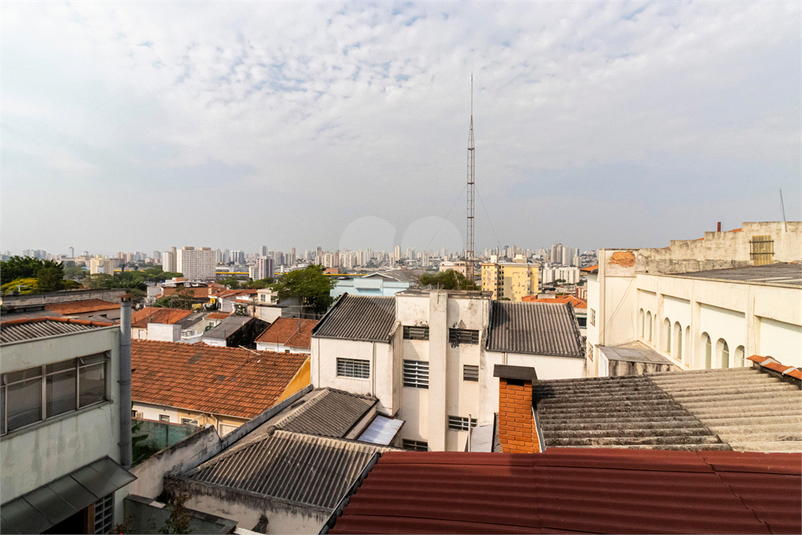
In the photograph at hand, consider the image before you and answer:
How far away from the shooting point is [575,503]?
7.31ft

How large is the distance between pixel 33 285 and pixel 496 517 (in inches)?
1797

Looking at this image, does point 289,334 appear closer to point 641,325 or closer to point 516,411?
point 641,325

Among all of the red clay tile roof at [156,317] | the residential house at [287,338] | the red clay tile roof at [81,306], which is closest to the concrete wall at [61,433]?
the residential house at [287,338]

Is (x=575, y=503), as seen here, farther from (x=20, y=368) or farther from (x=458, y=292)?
(x=458, y=292)

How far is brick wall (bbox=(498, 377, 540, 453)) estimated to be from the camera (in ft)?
15.3

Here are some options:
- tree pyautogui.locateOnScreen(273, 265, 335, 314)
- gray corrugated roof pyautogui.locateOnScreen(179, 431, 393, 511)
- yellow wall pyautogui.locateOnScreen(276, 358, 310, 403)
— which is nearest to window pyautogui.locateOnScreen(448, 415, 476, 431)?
gray corrugated roof pyautogui.locateOnScreen(179, 431, 393, 511)

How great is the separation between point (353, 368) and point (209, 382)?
586cm

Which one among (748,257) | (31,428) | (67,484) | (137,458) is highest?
(748,257)

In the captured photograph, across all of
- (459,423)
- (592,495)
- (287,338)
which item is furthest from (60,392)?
(287,338)

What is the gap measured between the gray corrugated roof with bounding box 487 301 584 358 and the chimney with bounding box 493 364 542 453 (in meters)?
8.33

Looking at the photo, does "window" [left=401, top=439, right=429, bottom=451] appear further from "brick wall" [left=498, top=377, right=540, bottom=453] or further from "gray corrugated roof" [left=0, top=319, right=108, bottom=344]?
"gray corrugated roof" [left=0, top=319, right=108, bottom=344]

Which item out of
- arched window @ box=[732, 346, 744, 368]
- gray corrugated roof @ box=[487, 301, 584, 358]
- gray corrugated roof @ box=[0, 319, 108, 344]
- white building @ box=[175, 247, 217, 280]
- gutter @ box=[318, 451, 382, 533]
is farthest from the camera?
white building @ box=[175, 247, 217, 280]

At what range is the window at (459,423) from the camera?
13648mm

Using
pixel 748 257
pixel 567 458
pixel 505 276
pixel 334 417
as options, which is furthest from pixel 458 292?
pixel 505 276
